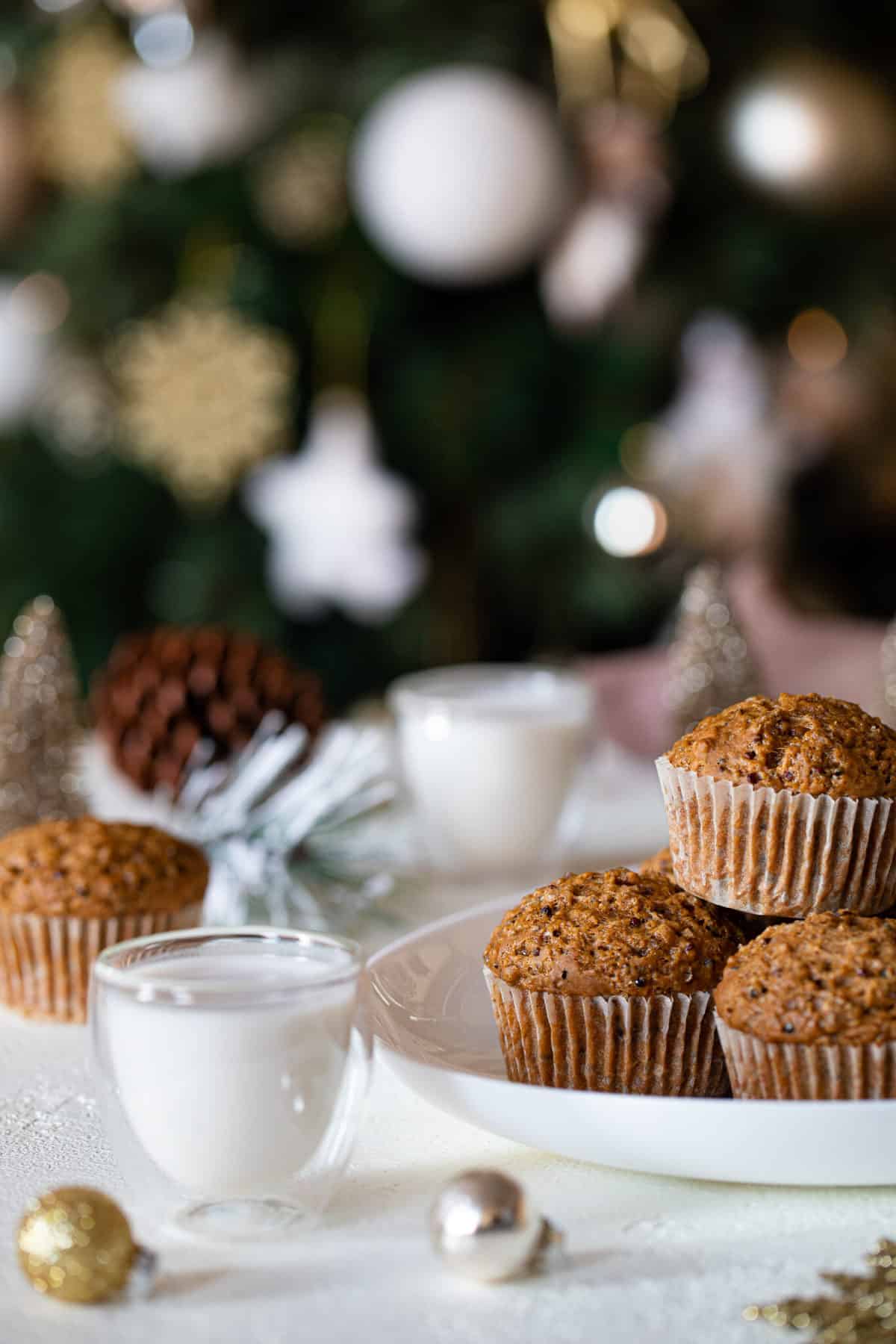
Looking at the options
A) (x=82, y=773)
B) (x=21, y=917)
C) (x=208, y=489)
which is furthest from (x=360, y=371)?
(x=21, y=917)

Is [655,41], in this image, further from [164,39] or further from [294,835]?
[294,835]

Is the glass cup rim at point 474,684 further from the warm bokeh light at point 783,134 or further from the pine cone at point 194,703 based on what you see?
the warm bokeh light at point 783,134

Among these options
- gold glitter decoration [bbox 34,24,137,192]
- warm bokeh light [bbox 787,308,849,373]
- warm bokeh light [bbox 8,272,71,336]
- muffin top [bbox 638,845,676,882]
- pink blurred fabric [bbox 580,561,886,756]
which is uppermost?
gold glitter decoration [bbox 34,24,137,192]

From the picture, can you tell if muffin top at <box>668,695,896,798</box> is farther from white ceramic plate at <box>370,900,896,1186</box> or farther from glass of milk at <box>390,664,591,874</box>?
glass of milk at <box>390,664,591,874</box>

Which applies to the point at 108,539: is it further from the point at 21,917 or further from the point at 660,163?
the point at 21,917

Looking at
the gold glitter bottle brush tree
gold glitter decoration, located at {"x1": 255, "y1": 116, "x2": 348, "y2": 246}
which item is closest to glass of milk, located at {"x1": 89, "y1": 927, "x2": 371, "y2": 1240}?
the gold glitter bottle brush tree

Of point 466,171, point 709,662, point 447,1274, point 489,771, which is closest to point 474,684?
point 489,771

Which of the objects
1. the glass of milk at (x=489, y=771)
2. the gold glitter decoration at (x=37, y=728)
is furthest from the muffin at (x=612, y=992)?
the gold glitter decoration at (x=37, y=728)
